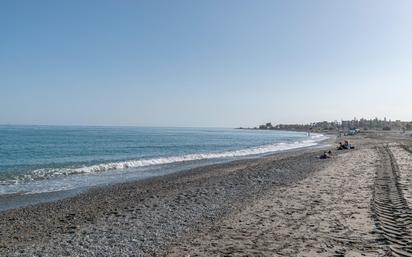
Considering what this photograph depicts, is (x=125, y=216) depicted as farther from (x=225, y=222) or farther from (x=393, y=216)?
(x=393, y=216)

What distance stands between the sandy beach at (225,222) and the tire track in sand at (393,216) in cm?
2

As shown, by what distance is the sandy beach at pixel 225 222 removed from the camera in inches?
322

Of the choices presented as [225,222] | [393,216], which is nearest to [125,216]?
[225,222]

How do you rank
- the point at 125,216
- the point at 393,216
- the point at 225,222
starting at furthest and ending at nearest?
the point at 125,216 < the point at 225,222 < the point at 393,216

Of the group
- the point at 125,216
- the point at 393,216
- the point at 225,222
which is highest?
the point at 393,216

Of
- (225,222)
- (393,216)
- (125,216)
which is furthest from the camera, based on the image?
(125,216)

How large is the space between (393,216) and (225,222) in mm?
4317

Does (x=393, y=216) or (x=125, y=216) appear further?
(x=125, y=216)

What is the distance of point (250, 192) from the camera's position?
15578 millimetres

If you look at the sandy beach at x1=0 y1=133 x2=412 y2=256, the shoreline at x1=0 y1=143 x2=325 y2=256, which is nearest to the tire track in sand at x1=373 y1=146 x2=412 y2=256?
the sandy beach at x1=0 y1=133 x2=412 y2=256

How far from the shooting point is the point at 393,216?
33.4ft

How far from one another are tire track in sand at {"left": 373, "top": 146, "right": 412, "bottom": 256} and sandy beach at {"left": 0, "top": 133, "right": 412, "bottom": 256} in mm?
20

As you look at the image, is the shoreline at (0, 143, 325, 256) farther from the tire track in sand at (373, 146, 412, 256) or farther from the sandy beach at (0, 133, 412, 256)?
the tire track in sand at (373, 146, 412, 256)

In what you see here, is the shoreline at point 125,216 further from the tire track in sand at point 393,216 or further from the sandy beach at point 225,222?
the tire track in sand at point 393,216
